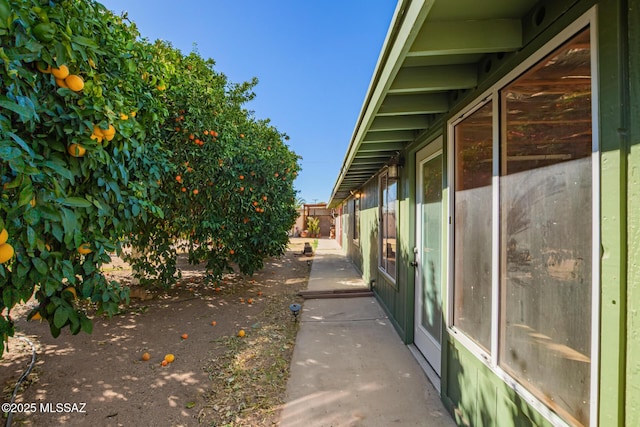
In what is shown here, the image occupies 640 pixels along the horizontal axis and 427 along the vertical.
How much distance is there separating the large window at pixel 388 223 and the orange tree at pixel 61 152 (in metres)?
3.37

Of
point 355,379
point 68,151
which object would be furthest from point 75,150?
point 355,379

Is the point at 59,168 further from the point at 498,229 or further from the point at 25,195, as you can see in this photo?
the point at 498,229

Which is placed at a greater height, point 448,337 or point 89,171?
point 89,171

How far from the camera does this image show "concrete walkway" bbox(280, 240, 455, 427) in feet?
7.24

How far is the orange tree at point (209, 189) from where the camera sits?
170 inches

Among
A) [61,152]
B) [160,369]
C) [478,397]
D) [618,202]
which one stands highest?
[61,152]

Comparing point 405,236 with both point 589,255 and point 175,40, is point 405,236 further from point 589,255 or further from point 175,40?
point 175,40

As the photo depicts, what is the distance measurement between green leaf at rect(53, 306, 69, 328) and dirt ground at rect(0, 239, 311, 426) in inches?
42.5

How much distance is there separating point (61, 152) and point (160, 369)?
2.47 meters

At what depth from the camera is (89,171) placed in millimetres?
1875

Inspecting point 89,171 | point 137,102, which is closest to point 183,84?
point 137,102

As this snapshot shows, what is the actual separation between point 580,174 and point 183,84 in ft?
15.9

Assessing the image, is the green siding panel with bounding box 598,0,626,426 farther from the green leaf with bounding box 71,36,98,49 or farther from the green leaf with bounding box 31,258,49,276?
the green leaf with bounding box 31,258,49,276

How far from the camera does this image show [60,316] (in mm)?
1732
